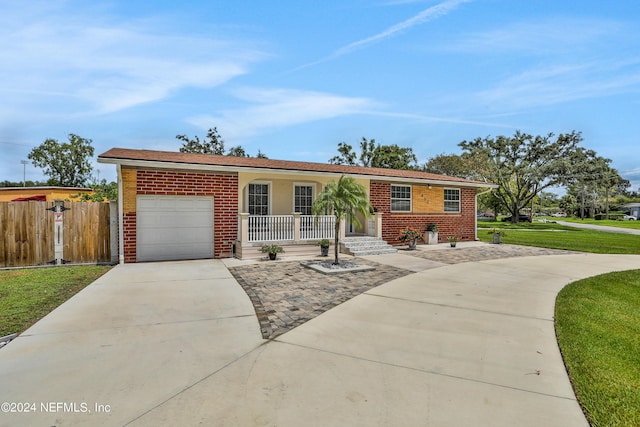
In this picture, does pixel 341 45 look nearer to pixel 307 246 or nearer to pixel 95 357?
pixel 307 246

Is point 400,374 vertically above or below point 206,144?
below

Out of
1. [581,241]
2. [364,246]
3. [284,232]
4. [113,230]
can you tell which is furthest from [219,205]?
[581,241]

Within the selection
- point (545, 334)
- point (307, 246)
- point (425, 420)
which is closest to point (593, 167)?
point (307, 246)

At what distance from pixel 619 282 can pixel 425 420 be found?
857 centimetres

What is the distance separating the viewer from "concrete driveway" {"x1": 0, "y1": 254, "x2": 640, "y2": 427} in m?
2.70

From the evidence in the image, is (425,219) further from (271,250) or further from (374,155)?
Result: (374,155)

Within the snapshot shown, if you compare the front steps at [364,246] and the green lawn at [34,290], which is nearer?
the green lawn at [34,290]

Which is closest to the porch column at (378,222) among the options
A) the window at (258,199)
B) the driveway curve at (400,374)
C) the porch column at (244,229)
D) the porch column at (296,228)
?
the porch column at (296,228)

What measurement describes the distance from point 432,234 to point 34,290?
1463 centimetres

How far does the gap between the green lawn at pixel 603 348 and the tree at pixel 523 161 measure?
34.7m

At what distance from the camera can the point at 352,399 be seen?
9.53 ft

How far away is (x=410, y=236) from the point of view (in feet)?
47.5

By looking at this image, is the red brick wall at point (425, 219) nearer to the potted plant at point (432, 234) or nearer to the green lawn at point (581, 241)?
the potted plant at point (432, 234)

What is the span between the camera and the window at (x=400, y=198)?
1532cm
